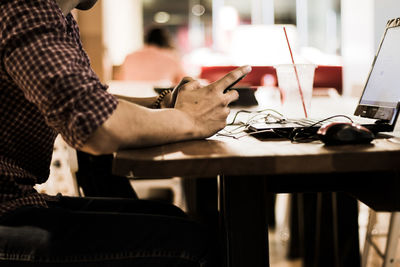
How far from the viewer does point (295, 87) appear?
4.51 feet

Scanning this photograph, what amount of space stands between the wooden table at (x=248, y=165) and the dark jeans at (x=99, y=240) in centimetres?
8

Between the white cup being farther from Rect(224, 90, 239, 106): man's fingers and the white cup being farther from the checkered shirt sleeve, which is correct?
the checkered shirt sleeve

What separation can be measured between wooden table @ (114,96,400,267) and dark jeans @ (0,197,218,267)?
79 mm

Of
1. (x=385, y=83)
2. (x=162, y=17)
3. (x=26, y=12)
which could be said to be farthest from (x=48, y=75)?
(x=162, y=17)

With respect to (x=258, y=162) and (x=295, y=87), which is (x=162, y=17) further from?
(x=258, y=162)

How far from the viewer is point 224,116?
1.00 meters

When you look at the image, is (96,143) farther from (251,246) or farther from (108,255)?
(251,246)

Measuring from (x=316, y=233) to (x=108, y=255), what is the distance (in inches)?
60.8

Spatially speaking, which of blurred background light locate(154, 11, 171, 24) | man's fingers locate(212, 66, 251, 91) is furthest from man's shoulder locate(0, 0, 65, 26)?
blurred background light locate(154, 11, 171, 24)

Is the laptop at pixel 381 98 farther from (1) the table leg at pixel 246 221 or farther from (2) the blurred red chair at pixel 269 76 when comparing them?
(2) the blurred red chair at pixel 269 76

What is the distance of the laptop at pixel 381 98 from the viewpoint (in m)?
1.01

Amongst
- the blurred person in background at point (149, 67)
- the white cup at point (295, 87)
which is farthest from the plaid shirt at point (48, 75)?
the blurred person in background at point (149, 67)

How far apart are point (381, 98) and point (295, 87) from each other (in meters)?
0.29

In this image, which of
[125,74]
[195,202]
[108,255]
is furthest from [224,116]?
[125,74]
